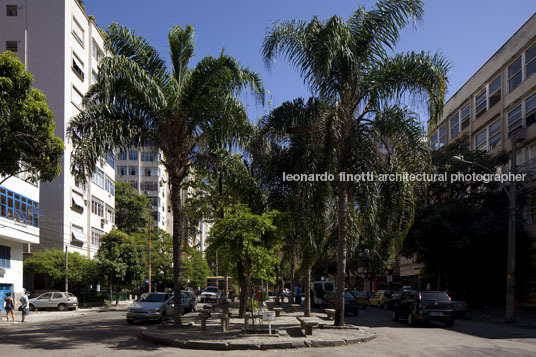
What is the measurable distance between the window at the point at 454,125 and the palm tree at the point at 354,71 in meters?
33.3

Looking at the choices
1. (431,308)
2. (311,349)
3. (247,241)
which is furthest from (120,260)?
(311,349)

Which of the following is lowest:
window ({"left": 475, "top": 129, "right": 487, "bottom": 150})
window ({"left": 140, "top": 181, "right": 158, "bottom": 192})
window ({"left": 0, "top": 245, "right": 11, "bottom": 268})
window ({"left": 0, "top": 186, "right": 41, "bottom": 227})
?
window ({"left": 0, "top": 245, "right": 11, "bottom": 268})

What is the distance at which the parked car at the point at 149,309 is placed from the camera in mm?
23562

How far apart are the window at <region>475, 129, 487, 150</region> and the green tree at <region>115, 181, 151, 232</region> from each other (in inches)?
1881

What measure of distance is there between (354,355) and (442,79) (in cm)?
925

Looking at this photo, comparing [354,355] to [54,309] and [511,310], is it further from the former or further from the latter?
[54,309]

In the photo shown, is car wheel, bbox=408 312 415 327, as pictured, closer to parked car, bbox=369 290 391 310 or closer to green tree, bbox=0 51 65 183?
green tree, bbox=0 51 65 183

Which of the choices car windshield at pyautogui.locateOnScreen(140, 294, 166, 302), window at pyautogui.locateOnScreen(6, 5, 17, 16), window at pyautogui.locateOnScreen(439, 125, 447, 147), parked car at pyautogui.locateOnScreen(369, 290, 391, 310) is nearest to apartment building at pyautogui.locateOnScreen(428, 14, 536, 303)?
window at pyautogui.locateOnScreen(439, 125, 447, 147)

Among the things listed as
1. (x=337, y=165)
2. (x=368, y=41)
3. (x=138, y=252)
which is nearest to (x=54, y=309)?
(x=138, y=252)

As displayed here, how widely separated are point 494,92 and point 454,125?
33.4 feet

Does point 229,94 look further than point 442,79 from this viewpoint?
Yes

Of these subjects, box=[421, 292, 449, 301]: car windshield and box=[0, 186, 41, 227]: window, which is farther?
box=[0, 186, 41, 227]: window

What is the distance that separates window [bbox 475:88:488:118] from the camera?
1645 inches

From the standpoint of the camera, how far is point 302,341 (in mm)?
14359
